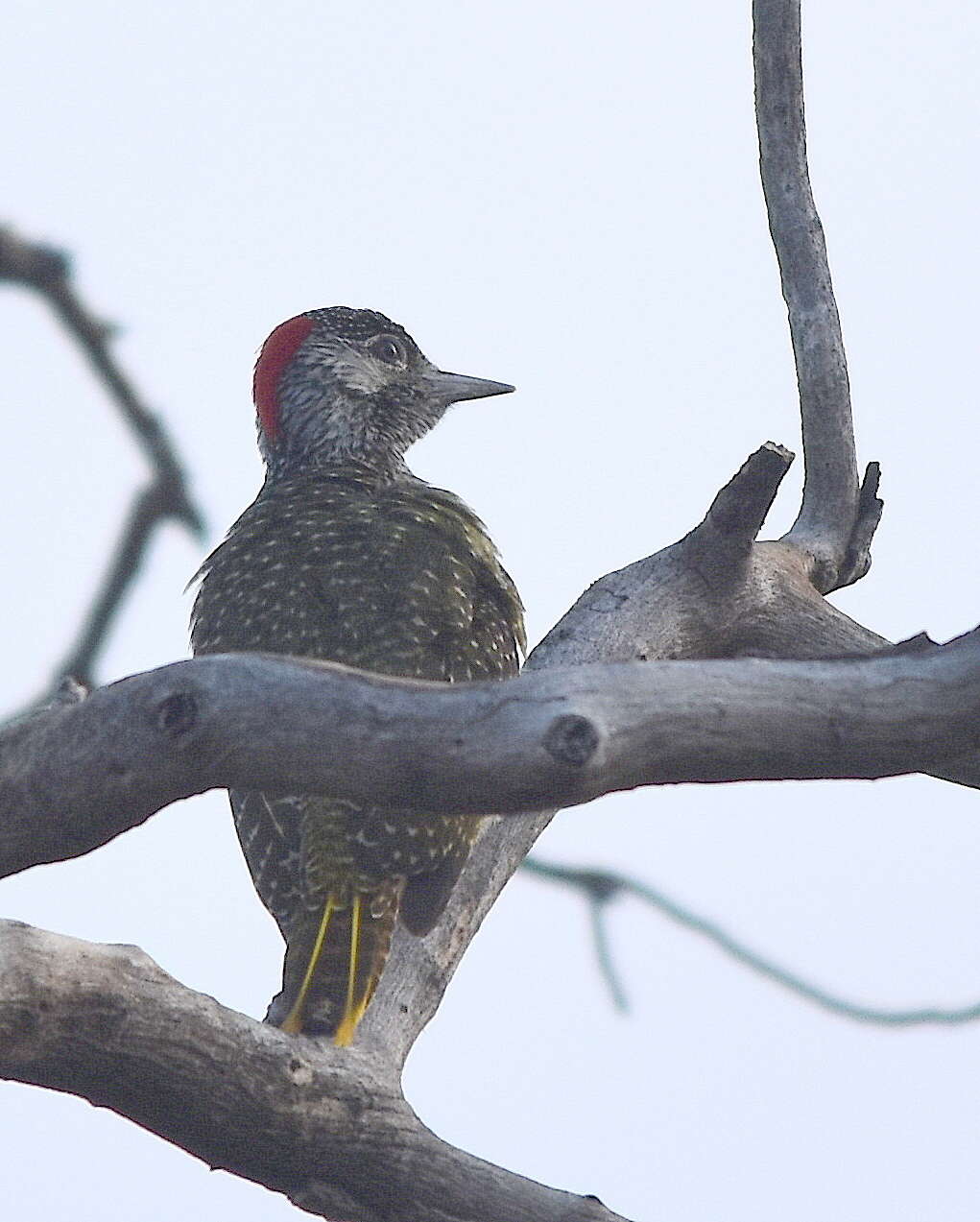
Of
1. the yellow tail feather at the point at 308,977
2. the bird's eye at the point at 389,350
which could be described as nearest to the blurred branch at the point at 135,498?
the yellow tail feather at the point at 308,977

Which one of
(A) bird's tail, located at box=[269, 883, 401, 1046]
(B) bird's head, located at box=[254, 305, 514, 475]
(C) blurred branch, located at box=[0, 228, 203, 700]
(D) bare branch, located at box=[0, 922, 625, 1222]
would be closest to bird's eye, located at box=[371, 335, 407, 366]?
(B) bird's head, located at box=[254, 305, 514, 475]

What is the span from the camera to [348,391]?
7086 mm

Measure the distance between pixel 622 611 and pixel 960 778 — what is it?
1.06m

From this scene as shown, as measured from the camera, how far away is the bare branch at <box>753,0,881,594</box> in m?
5.33

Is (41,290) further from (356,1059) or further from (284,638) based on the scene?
(284,638)

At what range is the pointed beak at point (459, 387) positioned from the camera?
7070mm

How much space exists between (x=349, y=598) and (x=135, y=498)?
2257 millimetres

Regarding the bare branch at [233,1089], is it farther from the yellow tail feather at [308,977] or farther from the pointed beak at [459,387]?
the pointed beak at [459,387]

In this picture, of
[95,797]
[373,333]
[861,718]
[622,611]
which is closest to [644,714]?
[861,718]

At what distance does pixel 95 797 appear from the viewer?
2432 millimetres

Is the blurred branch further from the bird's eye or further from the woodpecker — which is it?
the bird's eye

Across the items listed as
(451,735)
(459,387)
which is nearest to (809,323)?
(459,387)

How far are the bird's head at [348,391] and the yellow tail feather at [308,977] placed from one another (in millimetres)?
2673

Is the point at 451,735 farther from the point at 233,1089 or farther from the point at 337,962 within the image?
the point at 337,962
